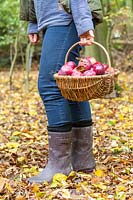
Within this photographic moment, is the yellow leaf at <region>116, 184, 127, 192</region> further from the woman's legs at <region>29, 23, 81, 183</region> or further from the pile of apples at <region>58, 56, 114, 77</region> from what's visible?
the pile of apples at <region>58, 56, 114, 77</region>

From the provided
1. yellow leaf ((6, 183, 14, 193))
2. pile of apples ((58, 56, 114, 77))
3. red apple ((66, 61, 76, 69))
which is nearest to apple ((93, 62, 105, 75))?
pile of apples ((58, 56, 114, 77))

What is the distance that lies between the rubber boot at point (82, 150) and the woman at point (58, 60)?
118mm

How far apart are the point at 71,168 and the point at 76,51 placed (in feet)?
2.61

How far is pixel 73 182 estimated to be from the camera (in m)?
3.24

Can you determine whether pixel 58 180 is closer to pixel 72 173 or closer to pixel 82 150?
pixel 72 173

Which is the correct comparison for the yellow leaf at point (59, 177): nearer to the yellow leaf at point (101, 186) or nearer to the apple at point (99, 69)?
the yellow leaf at point (101, 186)

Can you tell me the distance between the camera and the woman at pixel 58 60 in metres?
3.08

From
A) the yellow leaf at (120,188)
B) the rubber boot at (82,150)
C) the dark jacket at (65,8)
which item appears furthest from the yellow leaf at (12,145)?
the yellow leaf at (120,188)

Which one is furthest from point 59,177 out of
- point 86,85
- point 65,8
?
point 65,8

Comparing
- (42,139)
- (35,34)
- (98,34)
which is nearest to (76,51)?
(35,34)

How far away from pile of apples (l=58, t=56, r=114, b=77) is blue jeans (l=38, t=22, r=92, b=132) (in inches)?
5.8

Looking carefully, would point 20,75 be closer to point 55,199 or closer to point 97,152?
point 97,152

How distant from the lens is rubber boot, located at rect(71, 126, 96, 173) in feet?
11.3

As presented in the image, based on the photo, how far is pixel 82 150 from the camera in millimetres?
3480
